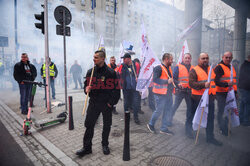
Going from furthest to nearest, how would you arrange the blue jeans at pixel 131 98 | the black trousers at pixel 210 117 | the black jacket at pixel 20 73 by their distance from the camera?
the black jacket at pixel 20 73, the blue jeans at pixel 131 98, the black trousers at pixel 210 117

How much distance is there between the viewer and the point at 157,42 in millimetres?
31328

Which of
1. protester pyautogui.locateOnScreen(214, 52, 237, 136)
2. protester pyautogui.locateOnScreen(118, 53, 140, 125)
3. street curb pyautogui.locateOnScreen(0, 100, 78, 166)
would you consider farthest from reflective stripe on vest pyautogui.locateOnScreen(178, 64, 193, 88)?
street curb pyautogui.locateOnScreen(0, 100, 78, 166)

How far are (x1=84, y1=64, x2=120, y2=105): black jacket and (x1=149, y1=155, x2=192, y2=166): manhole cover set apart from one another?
1.23 metres

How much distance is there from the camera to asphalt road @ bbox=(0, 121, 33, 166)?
9.41 feet

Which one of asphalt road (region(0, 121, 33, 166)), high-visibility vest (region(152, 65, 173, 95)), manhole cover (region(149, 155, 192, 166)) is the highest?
high-visibility vest (region(152, 65, 173, 95))

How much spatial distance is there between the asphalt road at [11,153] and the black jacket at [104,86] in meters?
1.60

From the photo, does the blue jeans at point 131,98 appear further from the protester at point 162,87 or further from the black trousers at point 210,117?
the black trousers at point 210,117

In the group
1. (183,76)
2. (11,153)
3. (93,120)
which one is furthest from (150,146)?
(11,153)

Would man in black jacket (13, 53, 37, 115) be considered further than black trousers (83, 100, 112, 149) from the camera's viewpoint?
Yes

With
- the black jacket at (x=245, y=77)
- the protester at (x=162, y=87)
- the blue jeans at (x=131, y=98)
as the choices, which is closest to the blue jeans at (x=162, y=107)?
the protester at (x=162, y=87)

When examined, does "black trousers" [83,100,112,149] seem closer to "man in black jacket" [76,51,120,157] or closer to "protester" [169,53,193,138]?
"man in black jacket" [76,51,120,157]

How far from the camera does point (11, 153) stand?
3.18m

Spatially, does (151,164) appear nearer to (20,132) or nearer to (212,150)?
(212,150)

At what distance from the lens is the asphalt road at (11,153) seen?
2869mm
